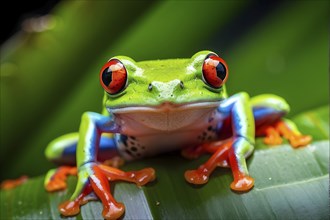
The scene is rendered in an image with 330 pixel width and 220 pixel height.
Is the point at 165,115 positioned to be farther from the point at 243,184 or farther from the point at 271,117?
the point at 271,117

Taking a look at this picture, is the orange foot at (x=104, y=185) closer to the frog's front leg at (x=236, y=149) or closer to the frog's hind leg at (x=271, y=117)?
the frog's front leg at (x=236, y=149)

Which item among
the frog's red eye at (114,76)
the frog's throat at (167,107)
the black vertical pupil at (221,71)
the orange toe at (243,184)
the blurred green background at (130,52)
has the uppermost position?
the blurred green background at (130,52)

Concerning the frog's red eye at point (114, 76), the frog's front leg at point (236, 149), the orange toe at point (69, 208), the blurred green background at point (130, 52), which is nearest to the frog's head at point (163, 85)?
the frog's red eye at point (114, 76)

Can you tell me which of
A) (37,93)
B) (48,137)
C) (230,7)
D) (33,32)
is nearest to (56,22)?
(33,32)

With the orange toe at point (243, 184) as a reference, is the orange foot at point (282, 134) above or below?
above

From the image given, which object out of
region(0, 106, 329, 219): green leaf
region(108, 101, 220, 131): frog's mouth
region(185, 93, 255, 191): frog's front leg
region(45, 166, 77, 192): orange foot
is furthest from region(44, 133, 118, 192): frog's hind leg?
region(185, 93, 255, 191): frog's front leg

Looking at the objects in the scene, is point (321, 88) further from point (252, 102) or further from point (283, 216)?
point (283, 216)

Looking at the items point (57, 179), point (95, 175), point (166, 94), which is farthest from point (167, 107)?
point (57, 179)
